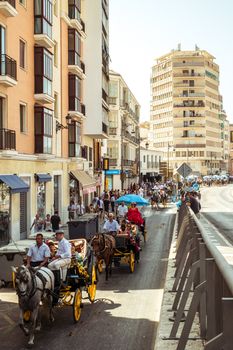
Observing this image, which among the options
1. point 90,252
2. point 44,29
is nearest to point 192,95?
point 44,29

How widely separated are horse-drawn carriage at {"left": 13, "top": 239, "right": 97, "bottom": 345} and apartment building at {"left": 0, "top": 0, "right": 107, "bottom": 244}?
1230 cm

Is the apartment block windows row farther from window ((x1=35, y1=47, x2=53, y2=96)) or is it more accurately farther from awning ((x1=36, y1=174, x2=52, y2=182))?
awning ((x1=36, y1=174, x2=52, y2=182))

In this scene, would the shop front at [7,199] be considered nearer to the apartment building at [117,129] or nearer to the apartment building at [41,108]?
the apartment building at [41,108]

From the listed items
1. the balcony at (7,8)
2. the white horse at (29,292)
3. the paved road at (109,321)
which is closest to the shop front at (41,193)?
the balcony at (7,8)

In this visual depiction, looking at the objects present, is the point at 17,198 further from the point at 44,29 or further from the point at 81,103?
the point at 81,103

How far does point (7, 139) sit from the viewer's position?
84.9 ft

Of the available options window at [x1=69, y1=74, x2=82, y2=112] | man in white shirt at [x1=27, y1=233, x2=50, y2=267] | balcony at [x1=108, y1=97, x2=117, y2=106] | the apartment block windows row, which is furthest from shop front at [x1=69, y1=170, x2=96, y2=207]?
balcony at [x1=108, y1=97, x2=117, y2=106]

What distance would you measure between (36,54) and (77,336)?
22484mm

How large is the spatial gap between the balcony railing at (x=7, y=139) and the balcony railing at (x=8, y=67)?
2431 millimetres

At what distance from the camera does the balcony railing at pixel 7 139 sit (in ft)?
82.6

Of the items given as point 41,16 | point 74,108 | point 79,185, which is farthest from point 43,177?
point 79,185

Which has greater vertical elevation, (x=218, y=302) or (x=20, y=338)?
(x=218, y=302)

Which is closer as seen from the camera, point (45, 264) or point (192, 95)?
point (45, 264)

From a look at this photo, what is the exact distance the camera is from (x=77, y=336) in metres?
10.8
